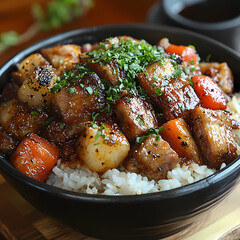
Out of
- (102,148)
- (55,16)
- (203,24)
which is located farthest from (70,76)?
(55,16)

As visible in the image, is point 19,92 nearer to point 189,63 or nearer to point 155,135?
point 155,135

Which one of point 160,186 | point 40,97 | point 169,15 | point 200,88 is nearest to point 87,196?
point 160,186

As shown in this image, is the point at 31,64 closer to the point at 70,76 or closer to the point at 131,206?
the point at 70,76

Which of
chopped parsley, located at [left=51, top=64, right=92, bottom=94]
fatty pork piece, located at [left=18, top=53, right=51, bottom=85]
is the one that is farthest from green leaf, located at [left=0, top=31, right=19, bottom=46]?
chopped parsley, located at [left=51, top=64, right=92, bottom=94]

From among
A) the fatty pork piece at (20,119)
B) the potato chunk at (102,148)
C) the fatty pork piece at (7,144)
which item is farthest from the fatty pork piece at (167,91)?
the fatty pork piece at (7,144)

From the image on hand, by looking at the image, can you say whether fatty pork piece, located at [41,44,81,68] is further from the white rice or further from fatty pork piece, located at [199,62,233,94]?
fatty pork piece, located at [199,62,233,94]
